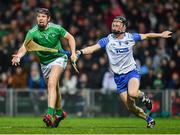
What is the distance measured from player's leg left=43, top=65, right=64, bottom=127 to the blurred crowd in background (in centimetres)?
904

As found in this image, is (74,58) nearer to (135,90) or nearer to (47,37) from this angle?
(47,37)

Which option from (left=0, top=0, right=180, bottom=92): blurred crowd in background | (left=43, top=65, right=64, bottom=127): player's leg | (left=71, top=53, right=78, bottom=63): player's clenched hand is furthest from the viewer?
(left=0, top=0, right=180, bottom=92): blurred crowd in background

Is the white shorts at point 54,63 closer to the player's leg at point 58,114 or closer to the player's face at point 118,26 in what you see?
the player's leg at point 58,114

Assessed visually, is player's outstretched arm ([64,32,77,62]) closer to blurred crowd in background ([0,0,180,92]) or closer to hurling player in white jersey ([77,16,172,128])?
hurling player in white jersey ([77,16,172,128])

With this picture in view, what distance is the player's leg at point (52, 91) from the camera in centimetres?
1586

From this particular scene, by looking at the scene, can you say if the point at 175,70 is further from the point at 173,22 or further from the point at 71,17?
the point at 71,17

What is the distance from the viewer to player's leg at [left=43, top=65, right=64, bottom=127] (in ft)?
52.0

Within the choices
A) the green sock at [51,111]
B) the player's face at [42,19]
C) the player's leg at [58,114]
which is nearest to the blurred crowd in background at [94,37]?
the player's leg at [58,114]

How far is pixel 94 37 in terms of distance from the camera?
27.8m

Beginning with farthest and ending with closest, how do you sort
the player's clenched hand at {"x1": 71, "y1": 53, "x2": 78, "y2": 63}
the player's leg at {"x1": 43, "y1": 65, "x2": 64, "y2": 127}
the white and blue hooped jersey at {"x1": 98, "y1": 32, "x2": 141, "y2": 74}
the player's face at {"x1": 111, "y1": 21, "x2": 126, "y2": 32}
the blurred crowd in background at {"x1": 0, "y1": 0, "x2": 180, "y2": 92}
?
the blurred crowd in background at {"x1": 0, "y1": 0, "x2": 180, "y2": 92}, the white and blue hooped jersey at {"x1": 98, "y1": 32, "x2": 141, "y2": 74}, the player's face at {"x1": 111, "y1": 21, "x2": 126, "y2": 32}, the player's clenched hand at {"x1": 71, "y1": 53, "x2": 78, "y2": 63}, the player's leg at {"x1": 43, "y1": 65, "x2": 64, "y2": 127}

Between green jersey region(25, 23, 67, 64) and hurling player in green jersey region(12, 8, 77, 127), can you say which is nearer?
hurling player in green jersey region(12, 8, 77, 127)

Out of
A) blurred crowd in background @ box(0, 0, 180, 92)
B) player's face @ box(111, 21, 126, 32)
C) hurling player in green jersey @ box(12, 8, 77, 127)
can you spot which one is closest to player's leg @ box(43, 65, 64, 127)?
hurling player in green jersey @ box(12, 8, 77, 127)

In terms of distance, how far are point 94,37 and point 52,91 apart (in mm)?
11622

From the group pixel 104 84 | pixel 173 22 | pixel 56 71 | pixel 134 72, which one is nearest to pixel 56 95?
pixel 56 71
